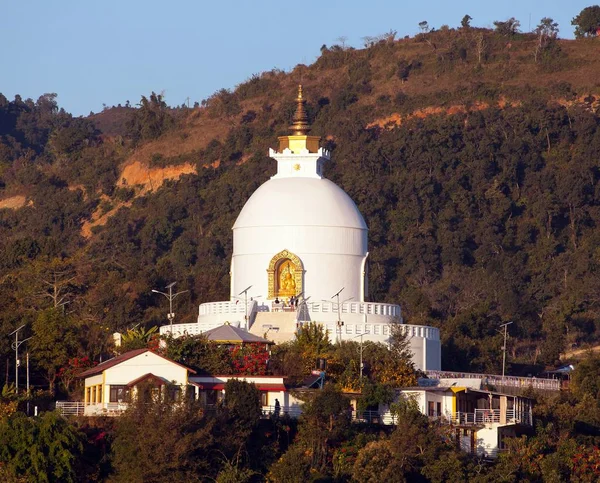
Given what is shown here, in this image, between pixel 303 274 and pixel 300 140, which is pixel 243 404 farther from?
pixel 300 140

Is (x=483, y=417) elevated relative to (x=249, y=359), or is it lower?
lower

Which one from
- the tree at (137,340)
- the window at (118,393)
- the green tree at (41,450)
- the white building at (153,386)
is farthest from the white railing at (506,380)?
the green tree at (41,450)

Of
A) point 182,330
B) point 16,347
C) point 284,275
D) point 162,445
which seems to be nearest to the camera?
point 162,445

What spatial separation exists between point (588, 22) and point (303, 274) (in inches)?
2420

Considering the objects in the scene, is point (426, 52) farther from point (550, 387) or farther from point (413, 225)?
point (550, 387)

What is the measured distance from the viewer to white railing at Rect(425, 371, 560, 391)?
5550cm

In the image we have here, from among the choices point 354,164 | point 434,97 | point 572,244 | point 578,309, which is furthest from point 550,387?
point 434,97

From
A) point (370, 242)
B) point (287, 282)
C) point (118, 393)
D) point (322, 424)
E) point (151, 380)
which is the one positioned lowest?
point (322, 424)

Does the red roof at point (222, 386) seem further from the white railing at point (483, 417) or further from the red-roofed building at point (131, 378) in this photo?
the white railing at point (483, 417)

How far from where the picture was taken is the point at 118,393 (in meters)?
48.6

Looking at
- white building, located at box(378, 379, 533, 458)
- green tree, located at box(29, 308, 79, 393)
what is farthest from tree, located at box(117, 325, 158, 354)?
white building, located at box(378, 379, 533, 458)

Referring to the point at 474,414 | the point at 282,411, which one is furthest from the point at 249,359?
the point at 474,414

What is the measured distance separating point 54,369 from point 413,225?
4215cm

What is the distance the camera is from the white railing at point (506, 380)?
55500 millimetres
